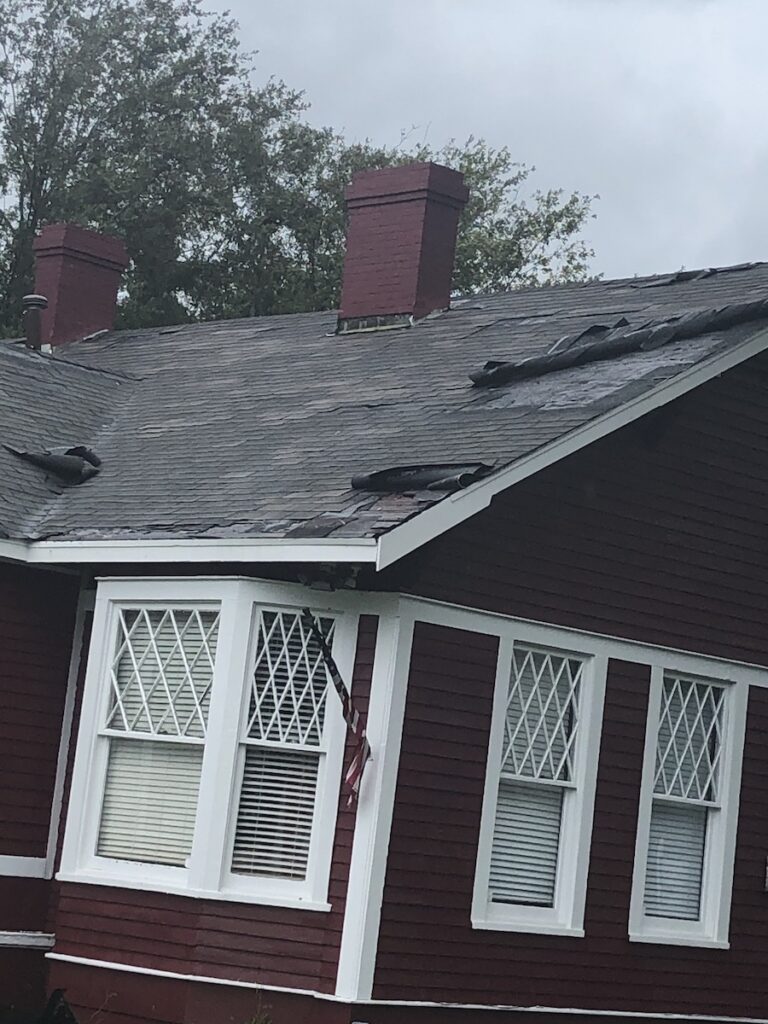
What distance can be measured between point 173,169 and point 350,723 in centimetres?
2307

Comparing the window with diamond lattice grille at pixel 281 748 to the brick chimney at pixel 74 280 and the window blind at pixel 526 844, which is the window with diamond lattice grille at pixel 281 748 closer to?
the window blind at pixel 526 844

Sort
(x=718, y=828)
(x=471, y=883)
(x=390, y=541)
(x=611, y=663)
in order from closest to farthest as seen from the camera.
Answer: (x=390, y=541) < (x=471, y=883) < (x=611, y=663) < (x=718, y=828)

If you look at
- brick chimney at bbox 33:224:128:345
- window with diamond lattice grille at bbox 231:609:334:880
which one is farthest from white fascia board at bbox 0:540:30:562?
brick chimney at bbox 33:224:128:345

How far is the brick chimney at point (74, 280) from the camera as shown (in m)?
19.8

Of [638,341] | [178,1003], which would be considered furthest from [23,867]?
[638,341]

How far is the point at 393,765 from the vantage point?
1102 cm

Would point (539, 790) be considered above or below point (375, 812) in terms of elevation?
above

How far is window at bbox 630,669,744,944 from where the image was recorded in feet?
42.0

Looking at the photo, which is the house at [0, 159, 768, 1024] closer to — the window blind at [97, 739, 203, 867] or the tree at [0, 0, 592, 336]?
the window blind at [97, 739, 203, 867]

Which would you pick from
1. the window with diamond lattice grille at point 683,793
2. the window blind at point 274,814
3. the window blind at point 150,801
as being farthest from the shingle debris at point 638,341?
the window blind at point 150,801

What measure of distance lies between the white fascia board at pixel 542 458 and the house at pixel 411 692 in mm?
28

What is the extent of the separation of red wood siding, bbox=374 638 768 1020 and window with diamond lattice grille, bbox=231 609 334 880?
0.57m

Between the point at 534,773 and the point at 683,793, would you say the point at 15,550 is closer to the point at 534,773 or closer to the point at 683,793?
the point at 534,773

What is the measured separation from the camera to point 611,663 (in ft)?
41.0
